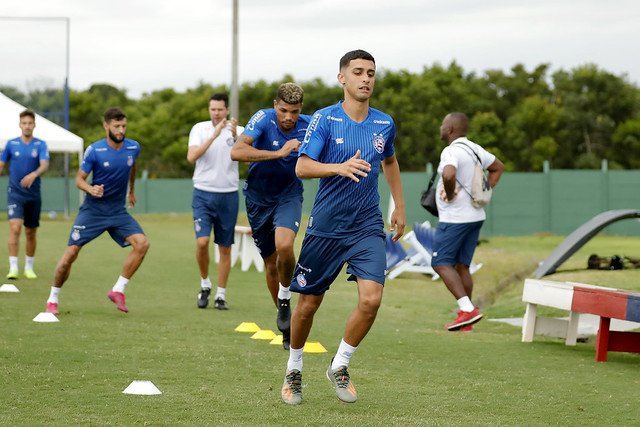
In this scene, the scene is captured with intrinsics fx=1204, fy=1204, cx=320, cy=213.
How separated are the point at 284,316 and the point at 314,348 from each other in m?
0.39

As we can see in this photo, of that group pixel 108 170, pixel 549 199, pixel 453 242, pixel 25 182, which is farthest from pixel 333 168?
pixel 549 199

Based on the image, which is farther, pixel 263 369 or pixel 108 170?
pixel 108 170

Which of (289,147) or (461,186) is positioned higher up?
(289,147)

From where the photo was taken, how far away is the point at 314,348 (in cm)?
947

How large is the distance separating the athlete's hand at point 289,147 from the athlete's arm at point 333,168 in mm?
2028

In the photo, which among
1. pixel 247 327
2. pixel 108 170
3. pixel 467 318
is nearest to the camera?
pixel 247 327

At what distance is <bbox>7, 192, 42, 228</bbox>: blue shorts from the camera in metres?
15.8

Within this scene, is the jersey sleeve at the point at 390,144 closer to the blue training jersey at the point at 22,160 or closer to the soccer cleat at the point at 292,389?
the soccer cleat at the point at 292,389

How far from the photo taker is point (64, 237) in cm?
2741

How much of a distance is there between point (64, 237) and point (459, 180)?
17273 mm

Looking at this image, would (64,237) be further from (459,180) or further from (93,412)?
(93,412)

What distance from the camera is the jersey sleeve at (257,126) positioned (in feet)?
31.6

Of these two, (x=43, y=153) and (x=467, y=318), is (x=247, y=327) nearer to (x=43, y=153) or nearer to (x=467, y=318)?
(x=467, y=318)

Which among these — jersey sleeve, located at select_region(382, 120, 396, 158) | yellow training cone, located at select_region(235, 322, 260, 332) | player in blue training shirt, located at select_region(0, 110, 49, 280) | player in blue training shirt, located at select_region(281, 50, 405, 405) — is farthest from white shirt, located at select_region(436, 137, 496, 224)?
player in blue training shirt, located at select_region(0, 110, 49, 280)
